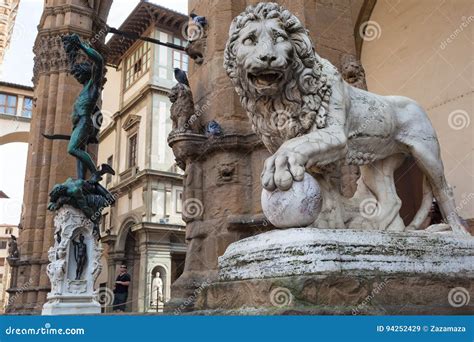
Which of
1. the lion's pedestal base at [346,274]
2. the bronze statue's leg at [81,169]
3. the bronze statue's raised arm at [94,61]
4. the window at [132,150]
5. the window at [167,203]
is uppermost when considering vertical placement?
the window at [132,150]

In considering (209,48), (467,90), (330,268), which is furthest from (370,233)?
(467,90)

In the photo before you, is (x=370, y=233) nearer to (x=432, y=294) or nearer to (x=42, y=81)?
(x=432, y=294)

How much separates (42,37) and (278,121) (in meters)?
14.4

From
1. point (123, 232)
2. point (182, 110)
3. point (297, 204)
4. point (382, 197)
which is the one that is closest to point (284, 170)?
point (297, 204)

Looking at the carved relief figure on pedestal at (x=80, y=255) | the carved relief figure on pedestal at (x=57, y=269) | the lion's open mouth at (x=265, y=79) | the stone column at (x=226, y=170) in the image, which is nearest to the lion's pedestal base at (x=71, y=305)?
the carved relief figure on pedestal at (x=57, y=269)

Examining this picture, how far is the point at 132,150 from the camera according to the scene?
28.0 meters

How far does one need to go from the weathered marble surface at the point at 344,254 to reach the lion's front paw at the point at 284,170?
0.78ft

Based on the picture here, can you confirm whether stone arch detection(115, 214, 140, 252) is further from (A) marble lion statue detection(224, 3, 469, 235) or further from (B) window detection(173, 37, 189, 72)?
(A) marble lion statue detection(224, 3, 469, 235)

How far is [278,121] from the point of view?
2848 millimetres

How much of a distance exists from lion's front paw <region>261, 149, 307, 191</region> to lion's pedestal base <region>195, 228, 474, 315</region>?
0.80 ft

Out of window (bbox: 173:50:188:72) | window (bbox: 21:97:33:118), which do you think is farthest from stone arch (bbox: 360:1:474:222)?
window (bbox: 21:97:33:118)

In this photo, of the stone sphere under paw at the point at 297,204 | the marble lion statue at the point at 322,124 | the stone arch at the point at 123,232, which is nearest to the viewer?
the stone sphere under paw at the point at 297,204

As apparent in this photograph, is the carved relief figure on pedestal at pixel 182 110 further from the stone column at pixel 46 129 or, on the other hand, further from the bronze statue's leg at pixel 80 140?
the stone column at pixel 46 129

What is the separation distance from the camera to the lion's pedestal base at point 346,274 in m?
2.21
